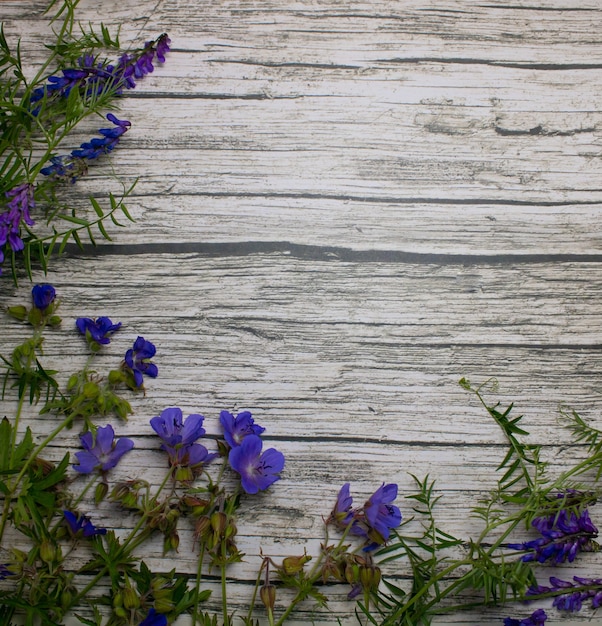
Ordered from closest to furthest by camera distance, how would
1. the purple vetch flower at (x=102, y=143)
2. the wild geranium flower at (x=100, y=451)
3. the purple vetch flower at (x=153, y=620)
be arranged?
the purple vetch flower at (x=153, y=620)
the wild geranium flower at (x=100, y=451)
the purple vetch flower at (x=102, y=143)

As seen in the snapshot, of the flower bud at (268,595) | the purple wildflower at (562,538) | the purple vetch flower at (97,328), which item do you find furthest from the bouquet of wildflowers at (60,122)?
the purple wildflower at (562,538)

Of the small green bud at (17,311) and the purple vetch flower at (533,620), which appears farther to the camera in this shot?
the small green bud at (17,311)

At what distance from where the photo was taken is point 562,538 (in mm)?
1055

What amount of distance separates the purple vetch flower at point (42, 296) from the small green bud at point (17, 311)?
3cm

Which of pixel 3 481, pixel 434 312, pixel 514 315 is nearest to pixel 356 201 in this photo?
pixel 434 312

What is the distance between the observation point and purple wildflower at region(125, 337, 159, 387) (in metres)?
1.12

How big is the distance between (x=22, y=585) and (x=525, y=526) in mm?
861

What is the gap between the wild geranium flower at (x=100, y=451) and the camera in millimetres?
1068

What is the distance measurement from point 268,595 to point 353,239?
2.24 ft

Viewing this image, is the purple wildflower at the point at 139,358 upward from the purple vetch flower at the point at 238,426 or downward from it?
upward

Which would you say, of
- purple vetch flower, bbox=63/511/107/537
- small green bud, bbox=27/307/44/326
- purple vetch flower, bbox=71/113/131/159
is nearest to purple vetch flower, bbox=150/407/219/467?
purple vetch flower, bbox=63/511/107/537

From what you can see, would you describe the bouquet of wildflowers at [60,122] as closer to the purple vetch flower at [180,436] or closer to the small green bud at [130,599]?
the purple vetch flower at [180,436]

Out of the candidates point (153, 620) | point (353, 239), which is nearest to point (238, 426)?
point (153, 620)

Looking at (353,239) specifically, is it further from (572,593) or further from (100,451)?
(572,593)
